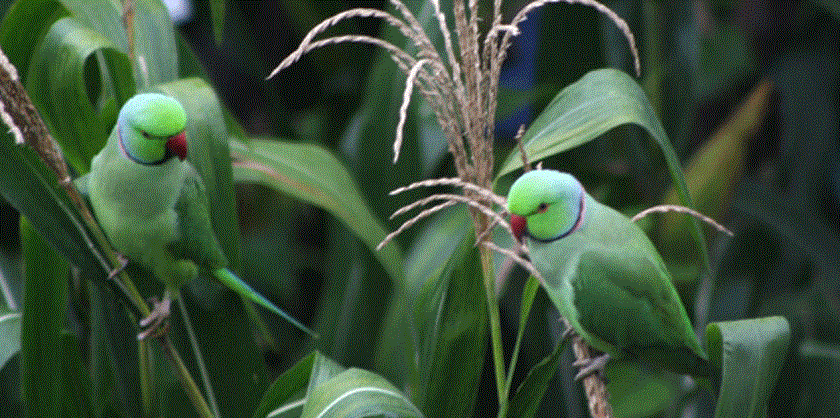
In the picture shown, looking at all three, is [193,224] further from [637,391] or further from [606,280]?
[637,391]

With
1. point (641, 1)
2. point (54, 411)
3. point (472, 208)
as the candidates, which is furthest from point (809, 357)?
point (54, 411)

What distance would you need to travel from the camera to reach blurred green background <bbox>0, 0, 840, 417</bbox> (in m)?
1.70

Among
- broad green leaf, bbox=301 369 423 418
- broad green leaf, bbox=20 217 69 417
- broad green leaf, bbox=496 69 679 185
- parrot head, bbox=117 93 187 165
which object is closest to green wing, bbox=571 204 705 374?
broad green leaf, bbox=496 69 679 185

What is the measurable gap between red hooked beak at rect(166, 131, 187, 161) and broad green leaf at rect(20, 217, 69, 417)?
29 centimetres

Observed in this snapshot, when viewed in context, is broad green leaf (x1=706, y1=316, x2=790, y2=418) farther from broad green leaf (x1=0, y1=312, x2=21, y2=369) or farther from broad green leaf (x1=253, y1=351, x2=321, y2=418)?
broad green leaf (x1=0, y1=312, x2=21, y2=369)

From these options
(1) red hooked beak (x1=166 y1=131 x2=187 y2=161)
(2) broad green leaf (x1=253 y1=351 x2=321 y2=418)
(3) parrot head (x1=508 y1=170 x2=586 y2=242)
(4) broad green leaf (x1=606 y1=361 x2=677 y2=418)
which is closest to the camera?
(3) parrot head (x1=508 y1=170 x2=586 y2=242)

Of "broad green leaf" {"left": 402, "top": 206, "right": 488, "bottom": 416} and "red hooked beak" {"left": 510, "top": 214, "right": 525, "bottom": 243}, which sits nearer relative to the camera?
"red hooked beak" {"left": 510, "top": 214, "right": 525, "bottom": 243}

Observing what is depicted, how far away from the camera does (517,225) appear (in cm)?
93

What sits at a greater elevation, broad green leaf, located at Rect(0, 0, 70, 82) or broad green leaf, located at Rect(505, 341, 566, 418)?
broad green leaf, located at Rect(0, 0, 70, 82)

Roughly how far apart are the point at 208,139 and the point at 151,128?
0.74 ft

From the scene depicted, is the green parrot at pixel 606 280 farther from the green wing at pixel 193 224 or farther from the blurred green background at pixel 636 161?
the blurred green background at pixel 636 161

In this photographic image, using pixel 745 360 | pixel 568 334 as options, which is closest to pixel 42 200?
pixel 568 334

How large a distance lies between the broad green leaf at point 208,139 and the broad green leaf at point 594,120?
0.37 meters

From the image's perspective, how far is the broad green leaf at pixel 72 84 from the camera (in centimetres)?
119
